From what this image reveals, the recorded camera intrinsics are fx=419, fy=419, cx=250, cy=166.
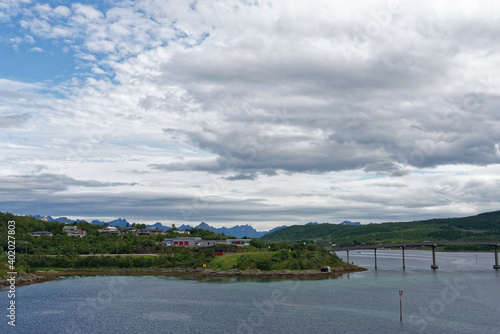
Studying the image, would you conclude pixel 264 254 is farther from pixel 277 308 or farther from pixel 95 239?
pixel 95 239

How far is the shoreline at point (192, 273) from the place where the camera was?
128m

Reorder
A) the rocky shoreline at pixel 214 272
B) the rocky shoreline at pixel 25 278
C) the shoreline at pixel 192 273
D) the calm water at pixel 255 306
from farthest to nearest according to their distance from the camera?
the rocky shoreline at pixel 214 272 → the shoreline at pixel 192 273 → the rocky shoreline at pixel 25 278 → the calm water at pixel 255 306

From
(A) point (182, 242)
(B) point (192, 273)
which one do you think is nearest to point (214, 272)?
(B) point (192, 273)

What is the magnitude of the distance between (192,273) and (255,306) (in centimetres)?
6246

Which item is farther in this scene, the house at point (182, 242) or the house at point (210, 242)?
the house at point (210, 242)

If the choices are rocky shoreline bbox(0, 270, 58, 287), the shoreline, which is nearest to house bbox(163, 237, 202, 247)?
the shoreline

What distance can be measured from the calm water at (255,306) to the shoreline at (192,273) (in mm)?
9549

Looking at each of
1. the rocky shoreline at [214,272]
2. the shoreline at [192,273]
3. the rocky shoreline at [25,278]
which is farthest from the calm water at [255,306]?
the rocky shoreline at [214,272]

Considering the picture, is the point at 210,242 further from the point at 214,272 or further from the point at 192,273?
the point at 214,272

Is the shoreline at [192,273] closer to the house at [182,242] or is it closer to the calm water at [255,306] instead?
the calm water at [255,306]

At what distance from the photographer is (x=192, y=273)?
142 metres

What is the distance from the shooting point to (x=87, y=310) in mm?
81438

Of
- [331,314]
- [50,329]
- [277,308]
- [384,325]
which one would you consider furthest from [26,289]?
[384,325]

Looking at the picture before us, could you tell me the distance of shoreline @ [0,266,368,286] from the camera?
12838cm
